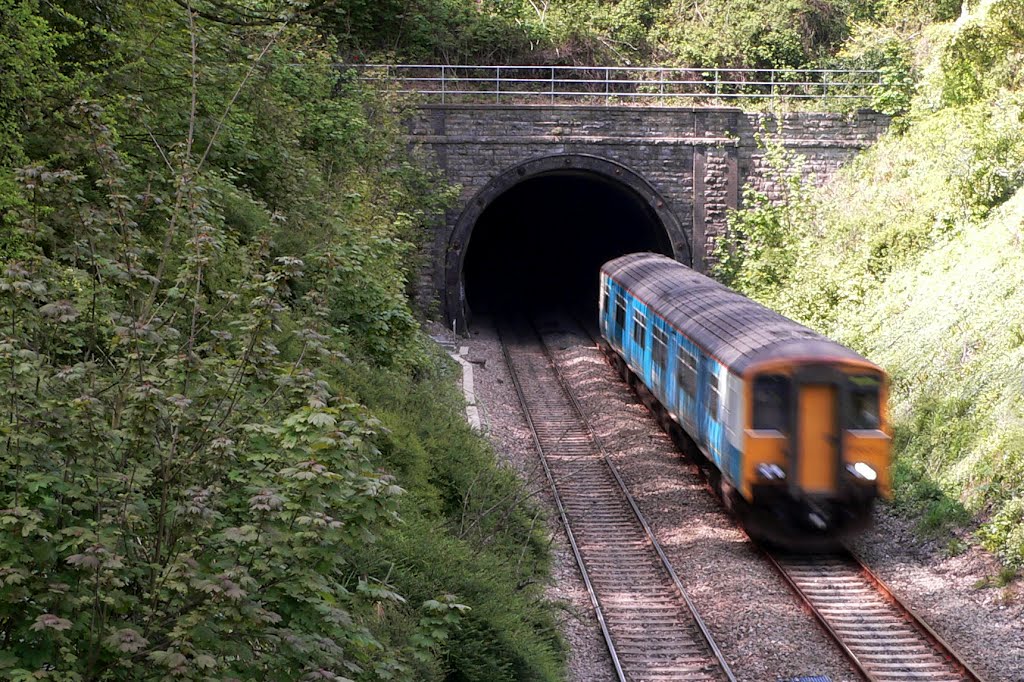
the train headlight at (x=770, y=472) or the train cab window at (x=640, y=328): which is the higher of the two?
the train cab window at (x=640, y=328)

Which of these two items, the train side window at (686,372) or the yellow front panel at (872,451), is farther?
the train side window at (686,372)

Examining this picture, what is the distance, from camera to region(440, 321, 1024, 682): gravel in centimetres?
1002

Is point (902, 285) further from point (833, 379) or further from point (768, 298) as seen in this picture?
point (833, 379)

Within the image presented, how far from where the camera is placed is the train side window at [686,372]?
47.7ft

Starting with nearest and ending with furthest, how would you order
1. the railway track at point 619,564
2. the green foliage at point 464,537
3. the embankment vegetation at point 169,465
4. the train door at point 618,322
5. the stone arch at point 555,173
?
1. the embankment vegetation at point 169,465
2. the green foliage at point 464,537
3. the railway track at point 619,564
4. the train door at point 618,322
5. the stone arch at point 555,173

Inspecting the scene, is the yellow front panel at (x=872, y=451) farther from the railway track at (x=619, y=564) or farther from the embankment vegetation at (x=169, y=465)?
the embankment vegetation at (x=169, y=465)

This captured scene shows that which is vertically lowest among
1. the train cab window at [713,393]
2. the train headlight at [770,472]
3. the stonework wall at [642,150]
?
the train headlight at [770,472]

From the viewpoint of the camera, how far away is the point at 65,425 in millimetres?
4660

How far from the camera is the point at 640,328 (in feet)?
61.6

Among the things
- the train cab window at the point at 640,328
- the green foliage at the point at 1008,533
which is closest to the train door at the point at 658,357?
the train cab window at the point at 640,328

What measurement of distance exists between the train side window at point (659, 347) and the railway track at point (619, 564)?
1.71 metres

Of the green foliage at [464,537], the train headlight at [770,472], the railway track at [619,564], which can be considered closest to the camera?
the green foliage at [464,537]

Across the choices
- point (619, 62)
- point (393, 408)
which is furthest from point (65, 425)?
point (619, 62)

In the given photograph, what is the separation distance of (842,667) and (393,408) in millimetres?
6065
